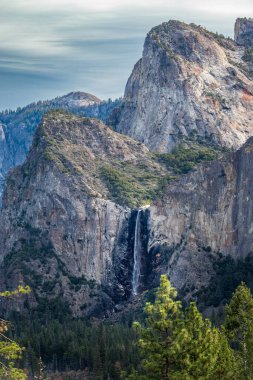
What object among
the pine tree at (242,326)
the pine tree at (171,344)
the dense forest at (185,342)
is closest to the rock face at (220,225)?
the dense forest at (185,342)

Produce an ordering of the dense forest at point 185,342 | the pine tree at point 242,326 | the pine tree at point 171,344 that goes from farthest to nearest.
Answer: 1. the pine tree at point 242,326
2. the pine tree at point 171,344
3. the dense forest at point 185,342

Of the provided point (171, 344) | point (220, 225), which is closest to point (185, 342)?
point (171, 344)

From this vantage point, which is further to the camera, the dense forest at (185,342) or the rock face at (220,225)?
the rock face at (220,225)

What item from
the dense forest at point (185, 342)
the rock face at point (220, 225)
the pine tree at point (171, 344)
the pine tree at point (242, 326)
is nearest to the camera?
the dense forest at point (185, 342)

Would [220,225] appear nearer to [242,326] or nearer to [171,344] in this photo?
[242,326]

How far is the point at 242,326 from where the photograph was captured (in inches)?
2530

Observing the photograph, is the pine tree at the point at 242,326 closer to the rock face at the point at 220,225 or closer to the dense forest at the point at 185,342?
the dense forest at the point at 185,342

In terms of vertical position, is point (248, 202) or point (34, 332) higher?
point (248, 202)

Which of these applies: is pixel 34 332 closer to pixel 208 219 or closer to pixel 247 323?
pixel 208 219

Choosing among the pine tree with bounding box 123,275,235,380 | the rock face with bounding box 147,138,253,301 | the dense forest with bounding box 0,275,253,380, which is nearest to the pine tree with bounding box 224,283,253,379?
the dense forest with bounding box 0,275,253,380

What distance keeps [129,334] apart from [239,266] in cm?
3422

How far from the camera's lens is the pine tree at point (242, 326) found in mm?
63531

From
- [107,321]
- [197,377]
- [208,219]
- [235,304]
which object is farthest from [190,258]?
[197,377]

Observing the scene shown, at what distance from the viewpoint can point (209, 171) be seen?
650 feet
